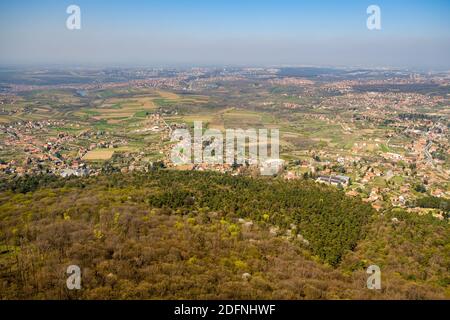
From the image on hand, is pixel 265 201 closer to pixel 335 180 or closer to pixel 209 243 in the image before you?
pixel 209 243

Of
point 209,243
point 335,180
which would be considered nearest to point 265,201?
point 209,243

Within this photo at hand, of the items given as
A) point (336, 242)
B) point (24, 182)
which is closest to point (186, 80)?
point (24, 182)

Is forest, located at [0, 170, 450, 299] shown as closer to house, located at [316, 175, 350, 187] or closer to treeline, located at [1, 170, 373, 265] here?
treeline, located at [1, 170, 373, 265]

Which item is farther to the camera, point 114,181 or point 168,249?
point 114,181

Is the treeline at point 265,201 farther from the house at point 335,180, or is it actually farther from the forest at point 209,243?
the house at point 335,180

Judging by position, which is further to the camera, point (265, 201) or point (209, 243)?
point (265, 201)

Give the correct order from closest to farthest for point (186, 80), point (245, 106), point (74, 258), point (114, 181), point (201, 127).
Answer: point (74, 258), point (114, 181), point (201, 127), point (245, 106), point (186, 80)

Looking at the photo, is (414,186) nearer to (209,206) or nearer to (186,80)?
(209,206)

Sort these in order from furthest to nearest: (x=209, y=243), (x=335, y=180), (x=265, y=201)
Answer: (x=335, y=180) < (x=265, y=201) < (x=209, y=243)

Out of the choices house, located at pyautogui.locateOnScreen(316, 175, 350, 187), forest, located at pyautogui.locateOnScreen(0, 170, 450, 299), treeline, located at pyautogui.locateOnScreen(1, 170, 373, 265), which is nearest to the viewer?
forest, located at pyautogui.locateOnScreen(0, 170, 450, 299)

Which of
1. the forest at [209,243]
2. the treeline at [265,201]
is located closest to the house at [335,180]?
the treeline at [265,201]

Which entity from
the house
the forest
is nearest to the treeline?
the forest
